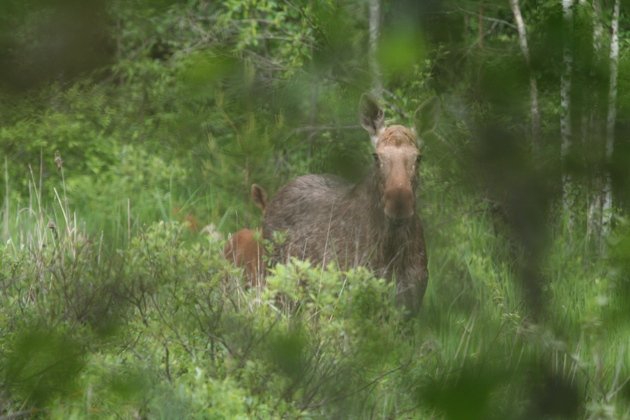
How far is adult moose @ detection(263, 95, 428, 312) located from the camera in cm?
590

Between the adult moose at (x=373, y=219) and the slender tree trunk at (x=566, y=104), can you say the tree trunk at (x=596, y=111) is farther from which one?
the adult moose at (x=373, y=219)

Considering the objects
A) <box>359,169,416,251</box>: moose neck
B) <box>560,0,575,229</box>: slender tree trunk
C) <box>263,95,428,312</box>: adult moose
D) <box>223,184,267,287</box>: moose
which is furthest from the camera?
<box>223,184,267,287</box>: moose

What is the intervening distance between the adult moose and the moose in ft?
0.68

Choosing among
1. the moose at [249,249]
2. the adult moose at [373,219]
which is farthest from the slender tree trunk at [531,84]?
the moose at [249,249]

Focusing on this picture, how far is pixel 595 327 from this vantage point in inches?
48.8

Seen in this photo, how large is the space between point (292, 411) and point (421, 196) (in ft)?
7.31

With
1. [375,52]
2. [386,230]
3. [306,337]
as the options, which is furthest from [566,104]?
[386,230]

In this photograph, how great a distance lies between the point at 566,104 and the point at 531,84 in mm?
37

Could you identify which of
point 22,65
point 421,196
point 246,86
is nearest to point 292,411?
point 421,196

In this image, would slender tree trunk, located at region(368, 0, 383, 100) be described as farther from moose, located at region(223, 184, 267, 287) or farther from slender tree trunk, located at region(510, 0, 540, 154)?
moose, located at region(223, 184, 267, 287)

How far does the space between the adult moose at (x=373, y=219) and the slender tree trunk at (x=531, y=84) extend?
4.25 metres

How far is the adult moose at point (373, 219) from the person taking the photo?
5.90 m

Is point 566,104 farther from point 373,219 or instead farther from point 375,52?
point 373,219

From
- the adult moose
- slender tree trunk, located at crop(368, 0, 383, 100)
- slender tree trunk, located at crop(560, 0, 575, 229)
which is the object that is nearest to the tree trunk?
slender tree trunk, located at crop(560, 0, 575, 229)
